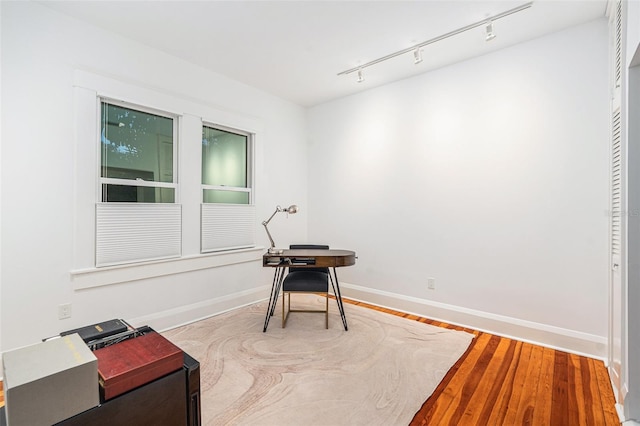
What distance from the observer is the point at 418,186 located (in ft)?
11.8

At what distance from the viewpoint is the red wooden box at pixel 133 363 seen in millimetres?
893

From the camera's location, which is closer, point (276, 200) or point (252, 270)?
point (252, 270)

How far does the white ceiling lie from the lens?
2.42 m

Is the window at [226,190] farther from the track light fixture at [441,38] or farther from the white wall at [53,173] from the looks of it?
the track light fixture at [441,38]

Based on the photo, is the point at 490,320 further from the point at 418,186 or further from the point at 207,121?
the point at 207,121

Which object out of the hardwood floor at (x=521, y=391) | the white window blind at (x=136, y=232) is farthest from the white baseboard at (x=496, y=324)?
the white window blind at (x=136, y=232)

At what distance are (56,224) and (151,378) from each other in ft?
7.40

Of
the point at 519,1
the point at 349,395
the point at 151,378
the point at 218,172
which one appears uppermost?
the point at 519,1

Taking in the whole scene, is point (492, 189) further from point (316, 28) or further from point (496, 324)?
point (316, 28)

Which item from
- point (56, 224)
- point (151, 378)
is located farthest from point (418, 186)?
point (56, 224)

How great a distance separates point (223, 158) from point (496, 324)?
3.51 meters

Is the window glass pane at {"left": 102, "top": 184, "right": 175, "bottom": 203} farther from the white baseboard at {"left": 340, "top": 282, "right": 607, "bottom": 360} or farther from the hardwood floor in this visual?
the hardwood floor

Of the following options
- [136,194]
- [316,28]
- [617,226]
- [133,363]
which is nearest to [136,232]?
[136,194]

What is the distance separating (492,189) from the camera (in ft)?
10.1
